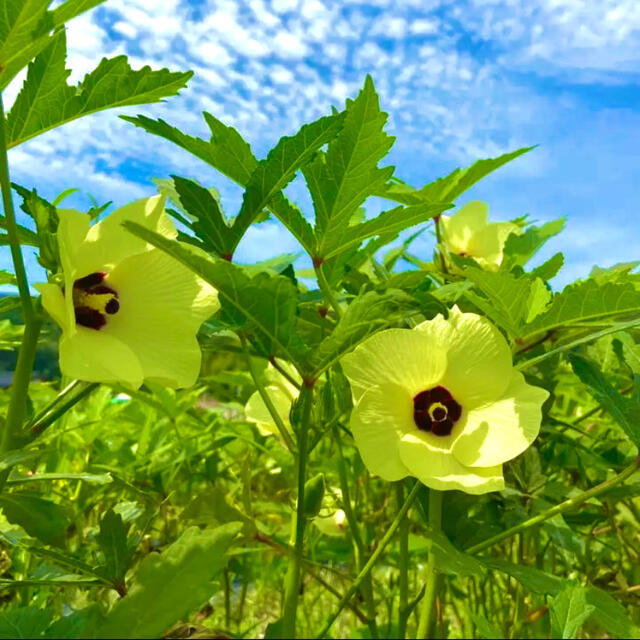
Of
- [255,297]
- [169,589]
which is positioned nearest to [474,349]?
[255,297]

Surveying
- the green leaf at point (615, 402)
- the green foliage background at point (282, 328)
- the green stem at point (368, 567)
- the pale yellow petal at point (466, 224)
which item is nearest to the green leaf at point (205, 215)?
the green foliage background at point (282, 328)

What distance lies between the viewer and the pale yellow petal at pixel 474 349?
83 cm

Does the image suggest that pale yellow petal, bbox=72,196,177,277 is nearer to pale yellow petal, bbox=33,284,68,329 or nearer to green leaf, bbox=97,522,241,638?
pale yellow petal, bbox=33,284,68,329

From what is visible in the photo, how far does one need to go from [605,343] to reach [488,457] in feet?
1.96

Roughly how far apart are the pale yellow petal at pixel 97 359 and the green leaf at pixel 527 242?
23.0 inches

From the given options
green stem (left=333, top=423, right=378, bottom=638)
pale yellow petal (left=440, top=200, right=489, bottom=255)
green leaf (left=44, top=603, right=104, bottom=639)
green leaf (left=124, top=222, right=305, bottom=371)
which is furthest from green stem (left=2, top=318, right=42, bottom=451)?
pale yellow petal (left=440, top=200, right=489, bottom=255)

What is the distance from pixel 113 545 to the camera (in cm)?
79

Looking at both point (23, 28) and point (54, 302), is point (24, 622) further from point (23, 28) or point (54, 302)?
point (23, 28)

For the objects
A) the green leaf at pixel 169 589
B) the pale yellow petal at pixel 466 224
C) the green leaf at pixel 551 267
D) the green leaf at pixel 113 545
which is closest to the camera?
the green leaf at pixel 169 589

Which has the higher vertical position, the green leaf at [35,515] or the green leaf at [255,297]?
the green leaf at [255,297]

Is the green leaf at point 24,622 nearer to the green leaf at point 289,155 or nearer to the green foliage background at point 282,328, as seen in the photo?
the green foliage background at point 282,328

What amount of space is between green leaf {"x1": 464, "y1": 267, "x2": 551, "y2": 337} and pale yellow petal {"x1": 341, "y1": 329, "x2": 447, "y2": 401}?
72 millimetres

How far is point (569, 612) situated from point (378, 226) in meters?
0.42

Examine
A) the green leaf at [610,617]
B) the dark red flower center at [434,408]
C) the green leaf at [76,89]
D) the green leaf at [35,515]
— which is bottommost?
the green leaf at [610,617]
